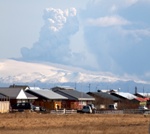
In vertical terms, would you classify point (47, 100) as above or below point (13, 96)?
below

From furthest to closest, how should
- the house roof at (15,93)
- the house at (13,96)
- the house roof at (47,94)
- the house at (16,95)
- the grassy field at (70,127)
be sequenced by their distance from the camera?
the house roof at (47,94) < the house roof at (15,93) < the house at (16,95) < the house at (13,96) < the grassy field at (70,127)

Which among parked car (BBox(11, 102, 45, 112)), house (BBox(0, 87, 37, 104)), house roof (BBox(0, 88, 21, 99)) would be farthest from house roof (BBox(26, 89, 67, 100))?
parked car (BBox(11, 102, 45, 112))

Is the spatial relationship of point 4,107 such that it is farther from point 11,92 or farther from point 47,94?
point 47,94

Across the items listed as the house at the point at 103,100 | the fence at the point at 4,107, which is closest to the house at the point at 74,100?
the house at the point at 103,100

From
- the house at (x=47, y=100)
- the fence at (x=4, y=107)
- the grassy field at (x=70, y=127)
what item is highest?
the house at (x=47, y=100)

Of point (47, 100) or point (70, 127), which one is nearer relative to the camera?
point (70, 127)

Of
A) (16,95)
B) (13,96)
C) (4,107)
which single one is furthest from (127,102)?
(4,107)

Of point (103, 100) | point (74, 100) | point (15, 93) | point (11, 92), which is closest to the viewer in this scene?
point (15, 93)

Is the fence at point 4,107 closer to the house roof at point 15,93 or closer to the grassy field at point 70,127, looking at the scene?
the house roof at point 15,93

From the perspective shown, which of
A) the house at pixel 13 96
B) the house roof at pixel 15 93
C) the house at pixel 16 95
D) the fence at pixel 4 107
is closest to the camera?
the fence at pixel 4 107

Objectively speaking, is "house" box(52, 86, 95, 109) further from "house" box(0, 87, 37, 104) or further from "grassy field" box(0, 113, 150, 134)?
"grassy field" box(0, 113, 150, 134)

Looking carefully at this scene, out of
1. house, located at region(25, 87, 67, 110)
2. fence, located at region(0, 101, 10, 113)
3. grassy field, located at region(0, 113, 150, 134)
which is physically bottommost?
grassy field, located at region(0, 113, 150, 134)

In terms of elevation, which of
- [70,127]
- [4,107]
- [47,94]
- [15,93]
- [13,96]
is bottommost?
[70,127]

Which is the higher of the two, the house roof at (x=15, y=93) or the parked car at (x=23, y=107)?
the house roof at (x=15, y=93)
